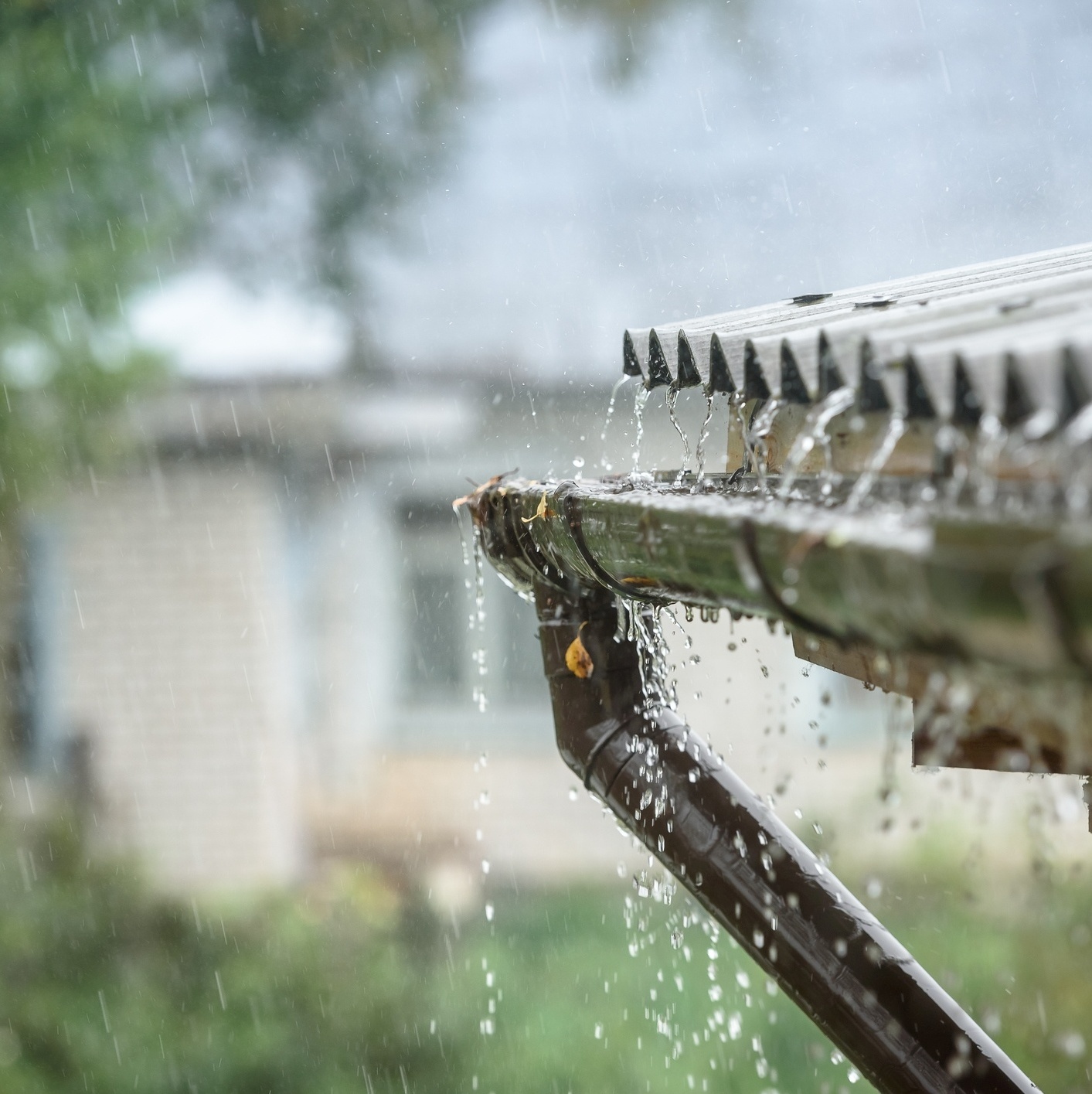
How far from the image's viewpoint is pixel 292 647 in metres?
7.44

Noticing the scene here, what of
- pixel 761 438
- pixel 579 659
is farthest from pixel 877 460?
pixel 579 659

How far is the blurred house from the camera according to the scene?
7.23 meters

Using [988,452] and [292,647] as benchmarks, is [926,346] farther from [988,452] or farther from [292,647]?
[292,647]

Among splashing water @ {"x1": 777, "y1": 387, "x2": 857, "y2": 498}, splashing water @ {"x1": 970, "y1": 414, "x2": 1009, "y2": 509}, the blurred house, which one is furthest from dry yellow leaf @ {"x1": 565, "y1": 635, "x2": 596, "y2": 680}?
the blurred house

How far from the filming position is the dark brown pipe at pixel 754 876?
60.7 inches

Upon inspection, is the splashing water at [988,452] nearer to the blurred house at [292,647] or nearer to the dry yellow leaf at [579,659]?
the dry yellow leaf at [579,659]

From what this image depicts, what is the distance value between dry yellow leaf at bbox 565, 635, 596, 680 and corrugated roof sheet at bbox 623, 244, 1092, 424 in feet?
1.49

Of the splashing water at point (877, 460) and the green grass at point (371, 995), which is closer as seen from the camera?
the splashing water at point (877, 460)

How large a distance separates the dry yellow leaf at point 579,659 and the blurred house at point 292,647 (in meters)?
5.58

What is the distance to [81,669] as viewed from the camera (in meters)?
7.35

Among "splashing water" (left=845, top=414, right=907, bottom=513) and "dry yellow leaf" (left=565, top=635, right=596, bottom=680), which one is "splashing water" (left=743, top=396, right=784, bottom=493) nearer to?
"splashing water" (left=845, top=414, right=907, bottom=513)

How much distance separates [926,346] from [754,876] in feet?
3.05

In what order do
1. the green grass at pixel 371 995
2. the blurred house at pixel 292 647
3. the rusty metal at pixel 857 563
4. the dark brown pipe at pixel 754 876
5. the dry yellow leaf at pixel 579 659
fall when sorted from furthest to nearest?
the blurred house at pixel 292 647
the green grass at pixel 371 995
the dry yellow leaf at pixel 579 659
the dark brown pipe at pixel 754 876
the rusty metal at pixel 857 563

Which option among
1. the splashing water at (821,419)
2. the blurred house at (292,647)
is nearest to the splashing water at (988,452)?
the splashing water at (821,419)
